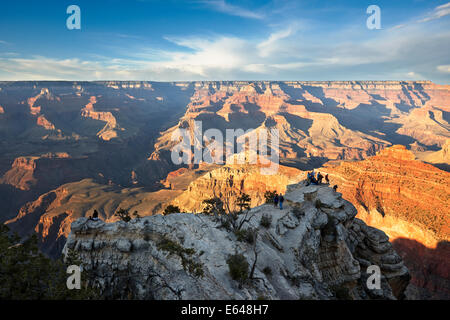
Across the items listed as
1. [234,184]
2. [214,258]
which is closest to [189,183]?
[234,184]

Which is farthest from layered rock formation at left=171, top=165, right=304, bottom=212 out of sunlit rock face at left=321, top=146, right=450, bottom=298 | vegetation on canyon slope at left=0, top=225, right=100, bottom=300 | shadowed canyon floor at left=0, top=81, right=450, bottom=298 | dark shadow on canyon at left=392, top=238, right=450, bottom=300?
vegetation on canyon slope at left=0, top=225, right=100, bottom=300

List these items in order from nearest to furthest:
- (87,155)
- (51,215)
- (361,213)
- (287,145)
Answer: (361,213)
(51,215)
(87,155)
(287,145)

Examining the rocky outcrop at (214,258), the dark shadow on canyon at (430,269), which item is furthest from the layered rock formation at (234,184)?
the rocky outcrop at (214,258)

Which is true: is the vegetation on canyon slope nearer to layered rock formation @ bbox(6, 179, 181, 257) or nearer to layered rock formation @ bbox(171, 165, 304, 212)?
layered rock formation @ bbox(171, 165, 304, 212)

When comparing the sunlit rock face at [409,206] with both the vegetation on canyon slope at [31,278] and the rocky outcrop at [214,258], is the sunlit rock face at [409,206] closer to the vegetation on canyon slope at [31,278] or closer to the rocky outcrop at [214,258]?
the rocky outcrop at [214,258]

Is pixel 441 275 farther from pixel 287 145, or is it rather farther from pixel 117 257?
pixel 287 145
